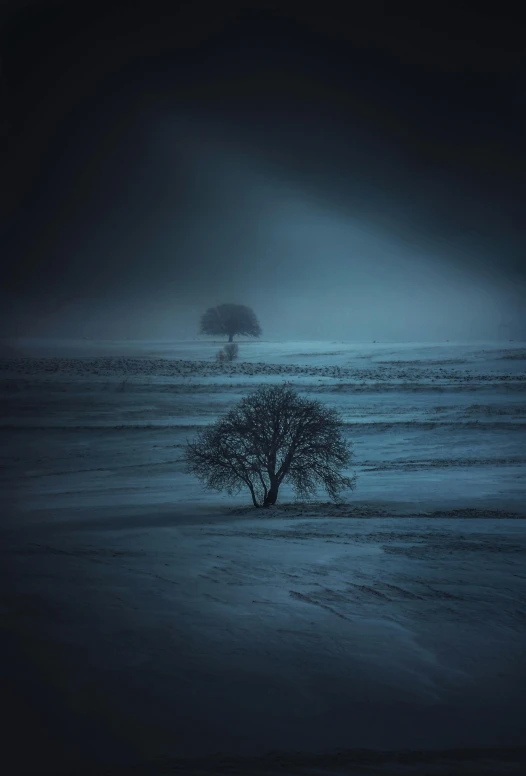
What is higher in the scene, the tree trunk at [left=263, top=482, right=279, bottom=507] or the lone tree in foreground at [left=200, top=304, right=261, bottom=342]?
the lone tree in foreground at [left=200, top=304, right=261, bottom=342]

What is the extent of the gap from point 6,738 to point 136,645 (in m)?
2.60

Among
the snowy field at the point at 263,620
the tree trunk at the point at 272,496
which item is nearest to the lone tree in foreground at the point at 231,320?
the snowy field at the point at 263,620

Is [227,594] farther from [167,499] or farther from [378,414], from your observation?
[378,414]

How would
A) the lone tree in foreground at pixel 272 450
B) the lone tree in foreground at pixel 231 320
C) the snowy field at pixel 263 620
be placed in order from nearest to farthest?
the snowy field at pixel 263 620, the lone tree in foreground at pixel 272 450, the lone tree in foreground at pixel 231 320

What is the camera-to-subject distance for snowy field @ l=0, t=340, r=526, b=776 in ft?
24.5

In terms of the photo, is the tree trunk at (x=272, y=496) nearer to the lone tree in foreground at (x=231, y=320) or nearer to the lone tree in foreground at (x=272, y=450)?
the lone tree in foreground at (x=272, y=450)

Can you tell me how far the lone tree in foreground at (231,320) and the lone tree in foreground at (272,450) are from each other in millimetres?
56991

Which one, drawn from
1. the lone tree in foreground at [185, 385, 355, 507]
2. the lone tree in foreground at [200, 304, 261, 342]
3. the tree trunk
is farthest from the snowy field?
the lone tree in foreground at [200, 304, 261, 342]

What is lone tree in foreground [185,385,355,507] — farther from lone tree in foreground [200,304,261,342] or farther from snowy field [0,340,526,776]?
lone tree in foreground [200,304,261,342]

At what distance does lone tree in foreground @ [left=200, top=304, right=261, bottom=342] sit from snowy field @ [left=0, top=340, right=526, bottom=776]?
1989 inches

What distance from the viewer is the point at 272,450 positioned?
2159 centimetres

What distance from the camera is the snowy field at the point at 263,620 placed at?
748 centimetres

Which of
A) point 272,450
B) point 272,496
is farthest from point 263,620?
point 272,450

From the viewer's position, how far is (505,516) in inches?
734
